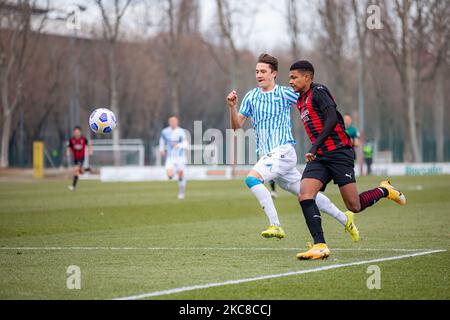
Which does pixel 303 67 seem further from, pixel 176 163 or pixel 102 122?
pixel 176 163

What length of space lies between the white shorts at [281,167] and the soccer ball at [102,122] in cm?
396

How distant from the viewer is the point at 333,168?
33.0ft

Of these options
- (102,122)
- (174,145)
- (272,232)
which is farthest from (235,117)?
(174,145)

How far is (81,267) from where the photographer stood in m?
9.32

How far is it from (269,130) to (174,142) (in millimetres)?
15434

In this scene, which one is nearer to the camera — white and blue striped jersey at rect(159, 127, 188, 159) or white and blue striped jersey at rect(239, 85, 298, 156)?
white and blue striped jersey at rect(239, 85, 298, 156)

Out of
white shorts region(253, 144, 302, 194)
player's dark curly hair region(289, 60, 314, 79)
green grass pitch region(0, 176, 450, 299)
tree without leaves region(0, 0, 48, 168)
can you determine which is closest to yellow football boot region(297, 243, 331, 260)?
green grass pitch region(0, 176, 450, 299)

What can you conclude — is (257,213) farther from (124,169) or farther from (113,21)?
(113,21)

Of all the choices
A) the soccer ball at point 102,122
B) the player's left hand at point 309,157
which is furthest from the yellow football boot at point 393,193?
the soccer ball at point 102,122

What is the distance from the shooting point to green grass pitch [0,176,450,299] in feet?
25.2

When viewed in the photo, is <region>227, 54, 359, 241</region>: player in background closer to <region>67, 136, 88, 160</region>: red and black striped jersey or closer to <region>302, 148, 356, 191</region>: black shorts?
<region>302, 148, 356, 191</region>: black shorts

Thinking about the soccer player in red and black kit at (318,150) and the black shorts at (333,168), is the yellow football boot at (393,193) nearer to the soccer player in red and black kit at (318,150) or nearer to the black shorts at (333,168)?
the soccer player in red and black kit at (318,150)

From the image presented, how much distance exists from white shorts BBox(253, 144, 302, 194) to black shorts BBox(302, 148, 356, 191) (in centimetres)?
85

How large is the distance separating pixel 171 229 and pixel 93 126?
7.78 ft
